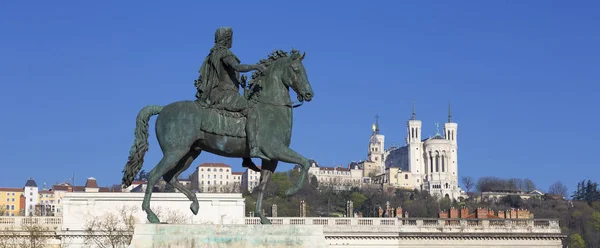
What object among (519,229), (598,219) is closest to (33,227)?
(519,229)

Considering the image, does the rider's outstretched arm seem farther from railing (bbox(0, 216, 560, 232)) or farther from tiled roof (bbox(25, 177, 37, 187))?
tiled roof (bbox(25, 177, 37, 187))

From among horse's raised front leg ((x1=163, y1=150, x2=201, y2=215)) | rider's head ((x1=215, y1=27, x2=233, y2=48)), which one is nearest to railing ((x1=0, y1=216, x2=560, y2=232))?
horse's raised front leg ((x1=163, y1=150, x2=201, y2=215))

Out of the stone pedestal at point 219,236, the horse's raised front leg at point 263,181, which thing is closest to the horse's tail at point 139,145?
the stone pedestal at point 219,236

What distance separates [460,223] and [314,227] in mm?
51652

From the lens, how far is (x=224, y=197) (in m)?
60.8

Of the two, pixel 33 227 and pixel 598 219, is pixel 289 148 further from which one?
pixel 598 219

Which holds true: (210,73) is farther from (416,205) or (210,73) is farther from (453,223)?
(416,205)

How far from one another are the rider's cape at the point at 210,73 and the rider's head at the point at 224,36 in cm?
15

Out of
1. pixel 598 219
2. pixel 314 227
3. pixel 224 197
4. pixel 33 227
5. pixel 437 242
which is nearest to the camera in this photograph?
pixel 314 227

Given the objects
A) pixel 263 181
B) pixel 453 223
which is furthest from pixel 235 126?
pixel 453 223

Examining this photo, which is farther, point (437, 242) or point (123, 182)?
point (437, 242)

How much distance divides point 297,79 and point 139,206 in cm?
4327

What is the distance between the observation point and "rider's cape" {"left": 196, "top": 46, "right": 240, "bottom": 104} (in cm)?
1675

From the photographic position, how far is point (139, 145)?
17.0 meters
